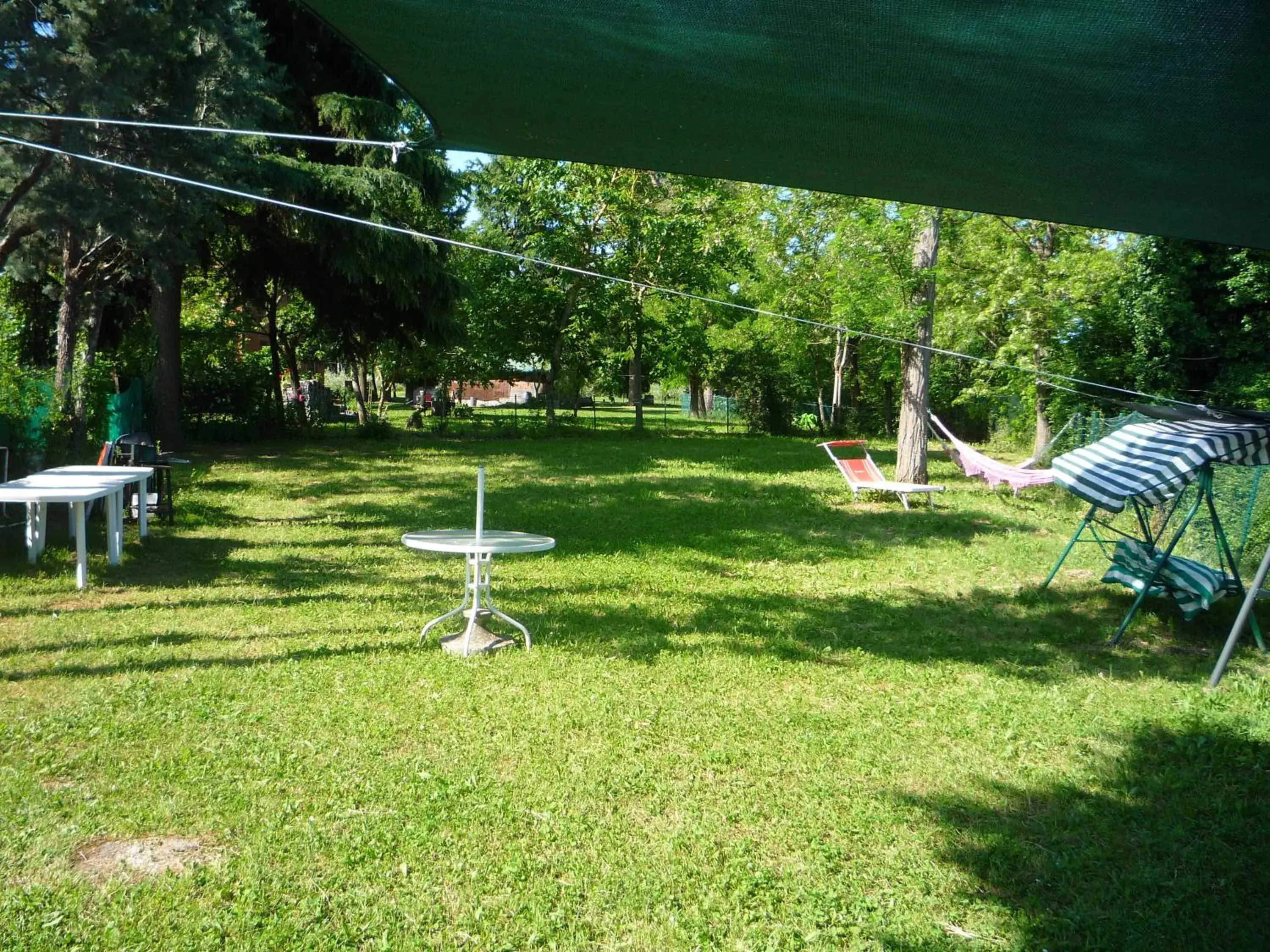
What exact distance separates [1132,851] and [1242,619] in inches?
78.6

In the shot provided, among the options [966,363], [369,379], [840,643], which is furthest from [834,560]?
[369,379]

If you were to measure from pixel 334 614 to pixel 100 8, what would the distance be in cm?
521

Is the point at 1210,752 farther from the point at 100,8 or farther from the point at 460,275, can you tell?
the point at 460,275

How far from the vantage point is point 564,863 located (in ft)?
9.14

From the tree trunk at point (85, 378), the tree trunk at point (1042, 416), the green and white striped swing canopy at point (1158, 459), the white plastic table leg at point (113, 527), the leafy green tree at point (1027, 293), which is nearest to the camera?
the green and white striped swing canopy at point (1158, 459)

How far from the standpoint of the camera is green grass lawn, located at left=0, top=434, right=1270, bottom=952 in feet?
8.38

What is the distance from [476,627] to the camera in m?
5.02

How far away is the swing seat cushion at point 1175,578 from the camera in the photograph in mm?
5160

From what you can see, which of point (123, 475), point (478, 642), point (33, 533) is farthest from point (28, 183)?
point (478, 642)

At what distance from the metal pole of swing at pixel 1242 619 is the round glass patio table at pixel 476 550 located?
11.6ft

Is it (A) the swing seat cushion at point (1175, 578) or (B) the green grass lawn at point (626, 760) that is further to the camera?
(A) the swing seat cushion at point (1175, 578)

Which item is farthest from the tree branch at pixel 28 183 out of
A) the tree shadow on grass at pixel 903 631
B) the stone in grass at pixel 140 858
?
the stone in grass at pixel 140 858

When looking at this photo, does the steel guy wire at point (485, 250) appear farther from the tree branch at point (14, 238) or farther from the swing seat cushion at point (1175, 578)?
the swing seat cushion at point (1175, 578)

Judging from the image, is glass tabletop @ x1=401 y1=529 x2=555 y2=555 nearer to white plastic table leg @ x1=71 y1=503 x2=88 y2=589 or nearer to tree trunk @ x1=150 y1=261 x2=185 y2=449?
white plastic table leg @ x1=71 y1=503 x2=88 y2=589
